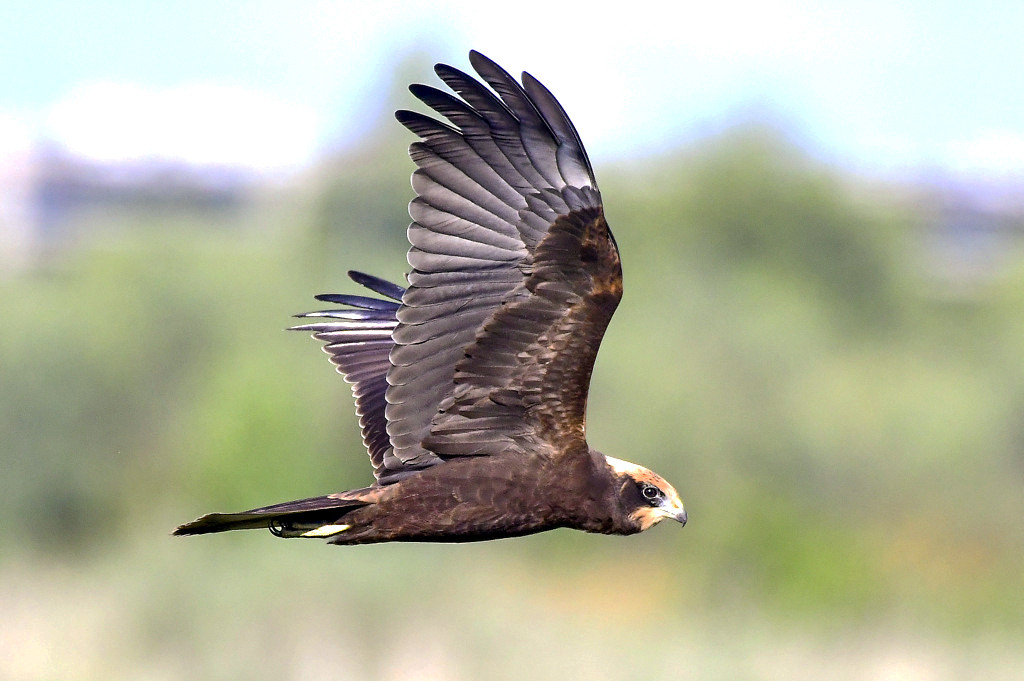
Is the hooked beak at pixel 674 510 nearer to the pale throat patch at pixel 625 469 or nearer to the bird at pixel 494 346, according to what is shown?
the bird at pixel 494 346

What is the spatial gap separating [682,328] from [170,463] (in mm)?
12670

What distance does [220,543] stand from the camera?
2753 centimetres

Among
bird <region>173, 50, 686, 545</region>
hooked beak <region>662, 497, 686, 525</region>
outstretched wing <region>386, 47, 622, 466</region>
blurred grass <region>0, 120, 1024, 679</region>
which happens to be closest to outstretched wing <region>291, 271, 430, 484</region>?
bird <region>173, 50, 686, 545</region>

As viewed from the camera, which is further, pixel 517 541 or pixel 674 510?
pixel 517 541

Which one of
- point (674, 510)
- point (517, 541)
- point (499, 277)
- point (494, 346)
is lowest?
point (517, 541)

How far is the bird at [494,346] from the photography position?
23.1ft

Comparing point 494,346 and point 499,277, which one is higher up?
point 499,277

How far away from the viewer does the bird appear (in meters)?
7.04

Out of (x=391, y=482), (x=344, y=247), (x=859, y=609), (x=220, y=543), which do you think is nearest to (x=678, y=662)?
(x=859, y=609)

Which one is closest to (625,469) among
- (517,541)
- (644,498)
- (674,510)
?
(644,498)

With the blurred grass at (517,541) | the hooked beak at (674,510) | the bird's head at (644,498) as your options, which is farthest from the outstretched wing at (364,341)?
the blurred grass at (517,541)

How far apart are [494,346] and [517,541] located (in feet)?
79.5

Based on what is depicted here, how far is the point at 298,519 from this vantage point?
7574 mm

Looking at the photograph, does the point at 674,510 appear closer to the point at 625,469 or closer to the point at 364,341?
the point at 625,469
